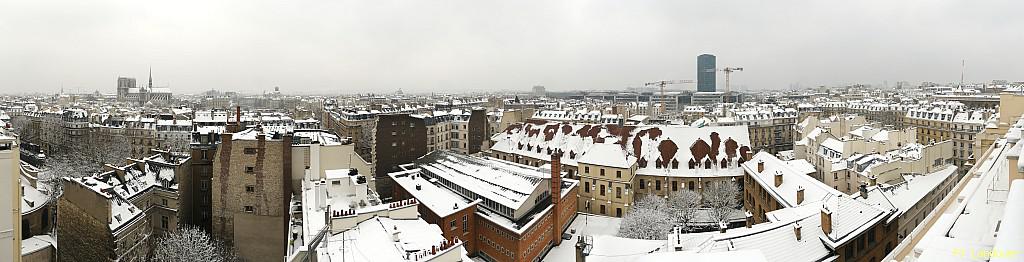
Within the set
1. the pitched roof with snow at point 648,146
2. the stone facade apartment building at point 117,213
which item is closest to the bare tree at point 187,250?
the stone facade apartment building at point 117,213

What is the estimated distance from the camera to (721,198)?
38656 mm

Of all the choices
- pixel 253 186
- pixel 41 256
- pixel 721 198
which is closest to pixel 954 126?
pixel 721 198

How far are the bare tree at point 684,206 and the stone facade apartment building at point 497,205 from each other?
644 cm

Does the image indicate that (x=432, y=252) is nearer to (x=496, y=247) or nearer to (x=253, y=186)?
(x=496, y=247)

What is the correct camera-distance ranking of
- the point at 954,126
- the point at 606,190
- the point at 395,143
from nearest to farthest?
1. the point at 606,190
2. the point at 395,143
3. the point at 954,126

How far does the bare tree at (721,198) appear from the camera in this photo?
3644 cm

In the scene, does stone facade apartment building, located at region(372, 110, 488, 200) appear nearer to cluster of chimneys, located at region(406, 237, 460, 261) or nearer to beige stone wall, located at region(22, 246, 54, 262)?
beige stone wall, located at region(22, 246, 54, 262)

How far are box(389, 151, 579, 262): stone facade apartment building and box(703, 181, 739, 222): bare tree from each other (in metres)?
8.74

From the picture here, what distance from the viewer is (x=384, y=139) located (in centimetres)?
4712

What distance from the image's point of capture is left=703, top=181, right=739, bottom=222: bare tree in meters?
36.4

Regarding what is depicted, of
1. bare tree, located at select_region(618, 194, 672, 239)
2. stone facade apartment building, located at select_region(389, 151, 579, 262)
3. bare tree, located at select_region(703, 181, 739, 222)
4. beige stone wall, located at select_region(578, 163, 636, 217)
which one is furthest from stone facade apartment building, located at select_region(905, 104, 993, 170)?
stone facade apartment building, located at select_region(389, 151, 579, 262)

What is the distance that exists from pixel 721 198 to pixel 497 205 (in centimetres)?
1558

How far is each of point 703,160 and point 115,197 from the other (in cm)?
3598

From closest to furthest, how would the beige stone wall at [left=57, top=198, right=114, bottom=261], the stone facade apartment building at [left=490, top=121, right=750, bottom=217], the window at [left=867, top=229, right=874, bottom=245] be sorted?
1. the window at [left=867, top=229, right=874, bottom=245]
2. the beige stone wall at [left=57, top=198, right=114, bottom=261]
3. the stone facade apartment building at [left=490, top=121, right=750, bottom=217]
